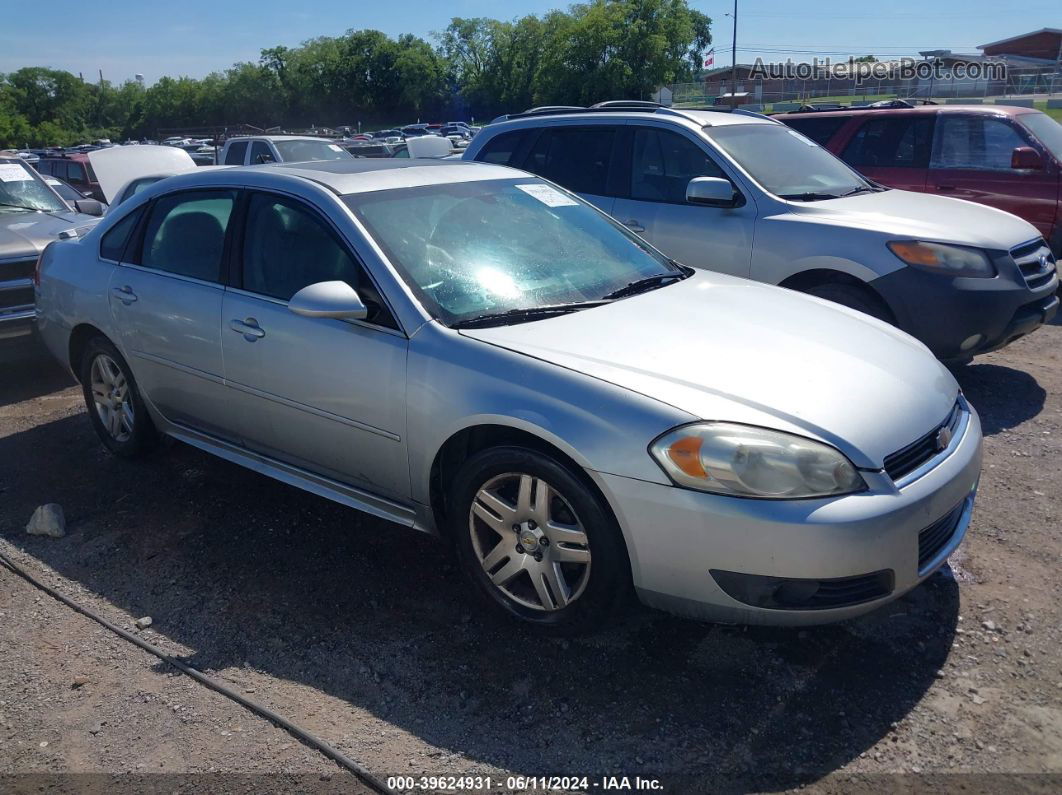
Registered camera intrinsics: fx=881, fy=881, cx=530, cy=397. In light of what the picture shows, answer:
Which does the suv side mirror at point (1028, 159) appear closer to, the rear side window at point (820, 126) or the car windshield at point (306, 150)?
the rear side window at point (820, 126)

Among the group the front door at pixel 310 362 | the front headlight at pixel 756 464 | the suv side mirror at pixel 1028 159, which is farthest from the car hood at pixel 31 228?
the suv side mirror at pixel 1028 159

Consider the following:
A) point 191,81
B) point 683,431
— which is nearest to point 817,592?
point 683,431

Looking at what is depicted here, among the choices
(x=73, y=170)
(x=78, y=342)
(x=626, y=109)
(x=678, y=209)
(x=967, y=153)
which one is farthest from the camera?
(x=73, y=170)

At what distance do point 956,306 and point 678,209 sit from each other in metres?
1.93

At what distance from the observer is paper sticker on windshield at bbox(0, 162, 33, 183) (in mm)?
Answer: 8078

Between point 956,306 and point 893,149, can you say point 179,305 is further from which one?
point 893,149

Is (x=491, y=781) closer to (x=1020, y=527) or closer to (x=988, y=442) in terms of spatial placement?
(x=1020, y=527)

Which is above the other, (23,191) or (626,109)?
(626,109)

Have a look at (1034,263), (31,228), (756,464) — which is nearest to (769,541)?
(756,464)

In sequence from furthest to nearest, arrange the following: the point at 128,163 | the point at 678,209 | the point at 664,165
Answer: the point at 128,163, the point at 664,165, the point at 678,209

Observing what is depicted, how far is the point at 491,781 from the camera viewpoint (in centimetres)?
255

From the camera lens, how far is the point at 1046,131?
8367 millimetres

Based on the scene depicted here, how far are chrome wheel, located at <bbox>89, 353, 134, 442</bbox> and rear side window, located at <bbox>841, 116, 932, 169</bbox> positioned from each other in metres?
6.99

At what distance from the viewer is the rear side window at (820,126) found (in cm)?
879
